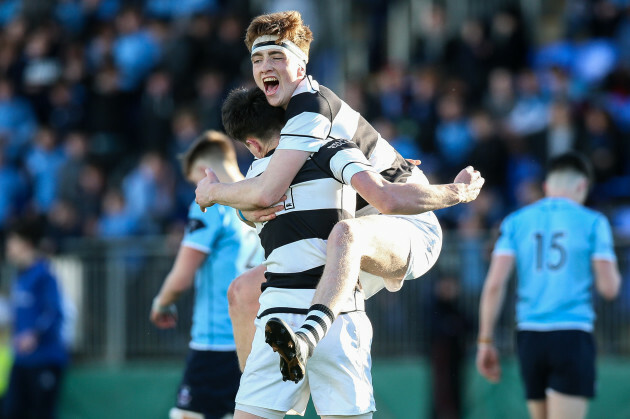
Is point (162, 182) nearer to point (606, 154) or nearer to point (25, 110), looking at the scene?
point (25, 110)

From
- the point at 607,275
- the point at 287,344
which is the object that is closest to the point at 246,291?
the point at 287,344

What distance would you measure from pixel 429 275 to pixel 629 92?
347 centimetres

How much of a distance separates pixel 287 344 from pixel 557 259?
3783 mm

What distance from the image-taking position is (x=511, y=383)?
475 inches

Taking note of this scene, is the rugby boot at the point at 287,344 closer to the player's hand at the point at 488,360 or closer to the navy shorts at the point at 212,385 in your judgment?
the navy shorts at the point at 212,385

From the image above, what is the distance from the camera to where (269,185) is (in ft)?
18.7

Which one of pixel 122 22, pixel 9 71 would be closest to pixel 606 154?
pixel 122 22

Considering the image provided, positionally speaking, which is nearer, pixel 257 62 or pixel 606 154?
pixel 257 62

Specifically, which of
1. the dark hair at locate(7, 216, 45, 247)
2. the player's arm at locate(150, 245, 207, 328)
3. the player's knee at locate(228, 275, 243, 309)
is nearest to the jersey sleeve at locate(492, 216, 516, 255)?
the player's arm at locate(150, 245, 207, 328)

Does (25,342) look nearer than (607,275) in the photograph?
No

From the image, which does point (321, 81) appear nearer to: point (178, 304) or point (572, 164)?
point (178, 304)

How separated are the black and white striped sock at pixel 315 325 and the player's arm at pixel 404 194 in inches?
25.0

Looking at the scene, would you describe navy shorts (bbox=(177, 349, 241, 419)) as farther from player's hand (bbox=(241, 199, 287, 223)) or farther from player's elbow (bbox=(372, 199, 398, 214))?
player's elbow (bbox=(372, 199, 398, 214))

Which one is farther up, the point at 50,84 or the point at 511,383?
the point at 50,84
